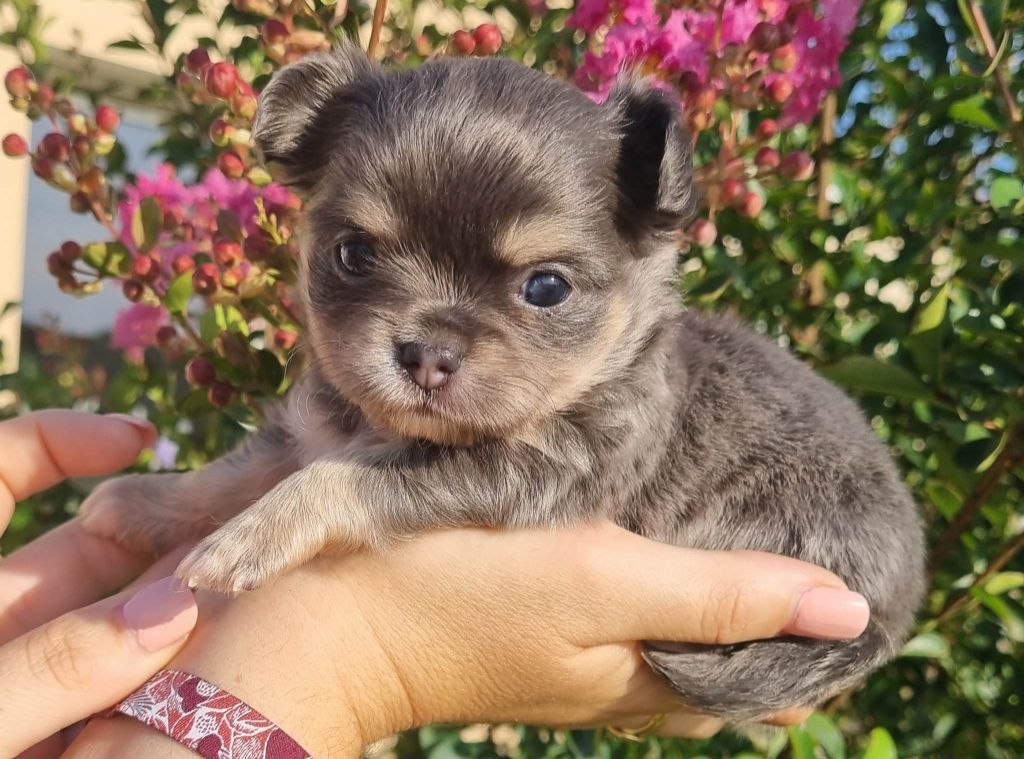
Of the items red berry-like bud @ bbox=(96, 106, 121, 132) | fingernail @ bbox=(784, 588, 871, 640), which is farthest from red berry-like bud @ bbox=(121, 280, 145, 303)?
fingernail @ bbox=(784, 588, 871, 640)

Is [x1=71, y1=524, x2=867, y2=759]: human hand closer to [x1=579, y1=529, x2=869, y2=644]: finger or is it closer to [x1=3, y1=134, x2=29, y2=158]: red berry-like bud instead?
[x1=579, y1=529, x2=869, y2=644]: finger

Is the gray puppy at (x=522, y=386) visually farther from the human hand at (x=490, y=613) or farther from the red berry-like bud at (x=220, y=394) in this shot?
the red berry-like bud at (x=220, y=394)

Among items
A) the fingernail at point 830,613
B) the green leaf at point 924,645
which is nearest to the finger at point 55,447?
the fingernail at point 830,613

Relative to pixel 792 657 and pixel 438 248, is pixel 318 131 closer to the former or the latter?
pixel 438 248

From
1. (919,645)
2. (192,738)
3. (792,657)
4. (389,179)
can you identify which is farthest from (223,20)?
(919,645)

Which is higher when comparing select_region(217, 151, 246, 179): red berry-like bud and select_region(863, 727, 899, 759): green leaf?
select_region(217, 151, 246, 179): red berry-like bud

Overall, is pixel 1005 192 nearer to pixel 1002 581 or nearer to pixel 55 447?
pixel 1002 581
